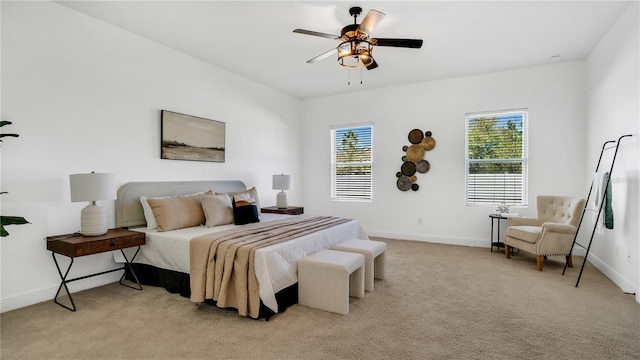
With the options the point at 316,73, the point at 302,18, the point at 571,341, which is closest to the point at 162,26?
the point at 302,18

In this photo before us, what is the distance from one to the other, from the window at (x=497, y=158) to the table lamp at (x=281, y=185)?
3.03 meters

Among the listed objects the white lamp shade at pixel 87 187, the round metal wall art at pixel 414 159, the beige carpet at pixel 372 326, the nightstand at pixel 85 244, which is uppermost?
the round metal wall art at pixel 414 159

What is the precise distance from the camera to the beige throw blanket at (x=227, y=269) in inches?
104

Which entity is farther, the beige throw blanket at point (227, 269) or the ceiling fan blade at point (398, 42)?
the ceiling fan blade at point (398, 42)

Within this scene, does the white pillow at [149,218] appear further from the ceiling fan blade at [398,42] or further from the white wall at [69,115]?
the ceiling fan blade at [398,42]

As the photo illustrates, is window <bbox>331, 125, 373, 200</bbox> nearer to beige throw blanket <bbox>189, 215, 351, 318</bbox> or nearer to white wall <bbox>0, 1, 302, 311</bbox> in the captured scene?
white wall <bbox>0, 1, 302, 311</bbox>

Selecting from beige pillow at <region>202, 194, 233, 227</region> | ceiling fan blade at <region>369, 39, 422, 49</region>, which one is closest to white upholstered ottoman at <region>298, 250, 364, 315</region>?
beige pillow at <region>202, 194, 233, 227</region>

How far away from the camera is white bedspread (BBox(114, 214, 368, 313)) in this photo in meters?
2.61

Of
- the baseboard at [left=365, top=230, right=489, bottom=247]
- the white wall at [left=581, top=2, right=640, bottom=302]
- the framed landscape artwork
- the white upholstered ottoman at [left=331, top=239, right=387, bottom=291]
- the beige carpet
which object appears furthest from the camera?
the baseboard at [left=365, top=230, right=489, bottom=247]

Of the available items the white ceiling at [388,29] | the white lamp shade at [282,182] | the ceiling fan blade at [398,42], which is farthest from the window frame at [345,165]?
the ceiling fan blade at [398,42]

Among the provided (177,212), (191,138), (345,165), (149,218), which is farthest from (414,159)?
(149,218)

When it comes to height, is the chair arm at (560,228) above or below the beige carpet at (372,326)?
above

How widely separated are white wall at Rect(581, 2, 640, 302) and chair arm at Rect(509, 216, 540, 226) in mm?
667

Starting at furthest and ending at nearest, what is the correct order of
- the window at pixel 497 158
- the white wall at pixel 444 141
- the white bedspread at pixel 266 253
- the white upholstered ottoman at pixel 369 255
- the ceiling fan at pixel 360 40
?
the window at pixel 497 158
the white wall at pixel 444 141
the white upholstered ottoman at pixel 369 255
the ceiling fan at pixel 360 40
the white bedspread at pixel 266 253
